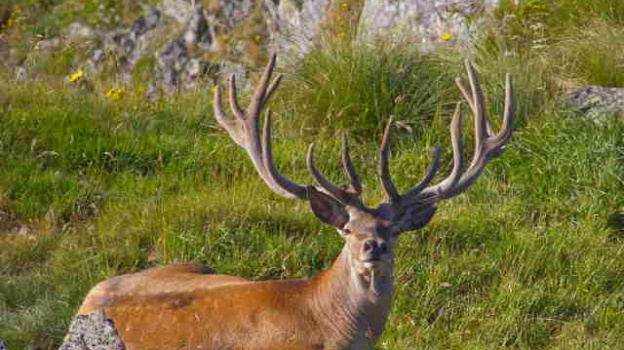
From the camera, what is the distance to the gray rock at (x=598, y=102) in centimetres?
891

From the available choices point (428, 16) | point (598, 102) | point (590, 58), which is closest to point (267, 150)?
point (598, 102)

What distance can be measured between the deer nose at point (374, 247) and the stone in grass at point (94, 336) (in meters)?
1.15

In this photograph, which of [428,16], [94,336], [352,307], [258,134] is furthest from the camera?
[428,16]

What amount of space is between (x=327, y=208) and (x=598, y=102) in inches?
160

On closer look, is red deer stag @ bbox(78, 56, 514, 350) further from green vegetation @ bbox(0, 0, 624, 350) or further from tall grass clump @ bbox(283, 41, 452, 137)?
tall grass clump @ bbox(283, 41, 452, 137)

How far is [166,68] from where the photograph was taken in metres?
12.1

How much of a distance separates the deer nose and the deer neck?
242 mm

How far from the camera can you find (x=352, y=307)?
571 centimetres

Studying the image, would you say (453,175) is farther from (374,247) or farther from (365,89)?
(365,89)

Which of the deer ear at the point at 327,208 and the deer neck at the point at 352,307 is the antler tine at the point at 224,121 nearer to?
the deer ear at the point at 327,208

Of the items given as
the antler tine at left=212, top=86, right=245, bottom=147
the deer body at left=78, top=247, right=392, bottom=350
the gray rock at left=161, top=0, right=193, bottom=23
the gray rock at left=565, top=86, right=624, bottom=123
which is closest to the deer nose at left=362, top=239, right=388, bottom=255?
the deer body at left=78, top=247, right=392, bottom=350

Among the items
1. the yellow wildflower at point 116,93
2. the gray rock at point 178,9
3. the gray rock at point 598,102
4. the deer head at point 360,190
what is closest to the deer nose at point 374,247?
the deer head at point 360,190

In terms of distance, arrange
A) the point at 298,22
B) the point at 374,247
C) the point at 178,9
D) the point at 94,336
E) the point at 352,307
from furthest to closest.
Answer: the point at 178,9 < the point at 298,22 < the point at 352,307 < the point at 374,247 < the point at 94,336

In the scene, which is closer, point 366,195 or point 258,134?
point 258,134
